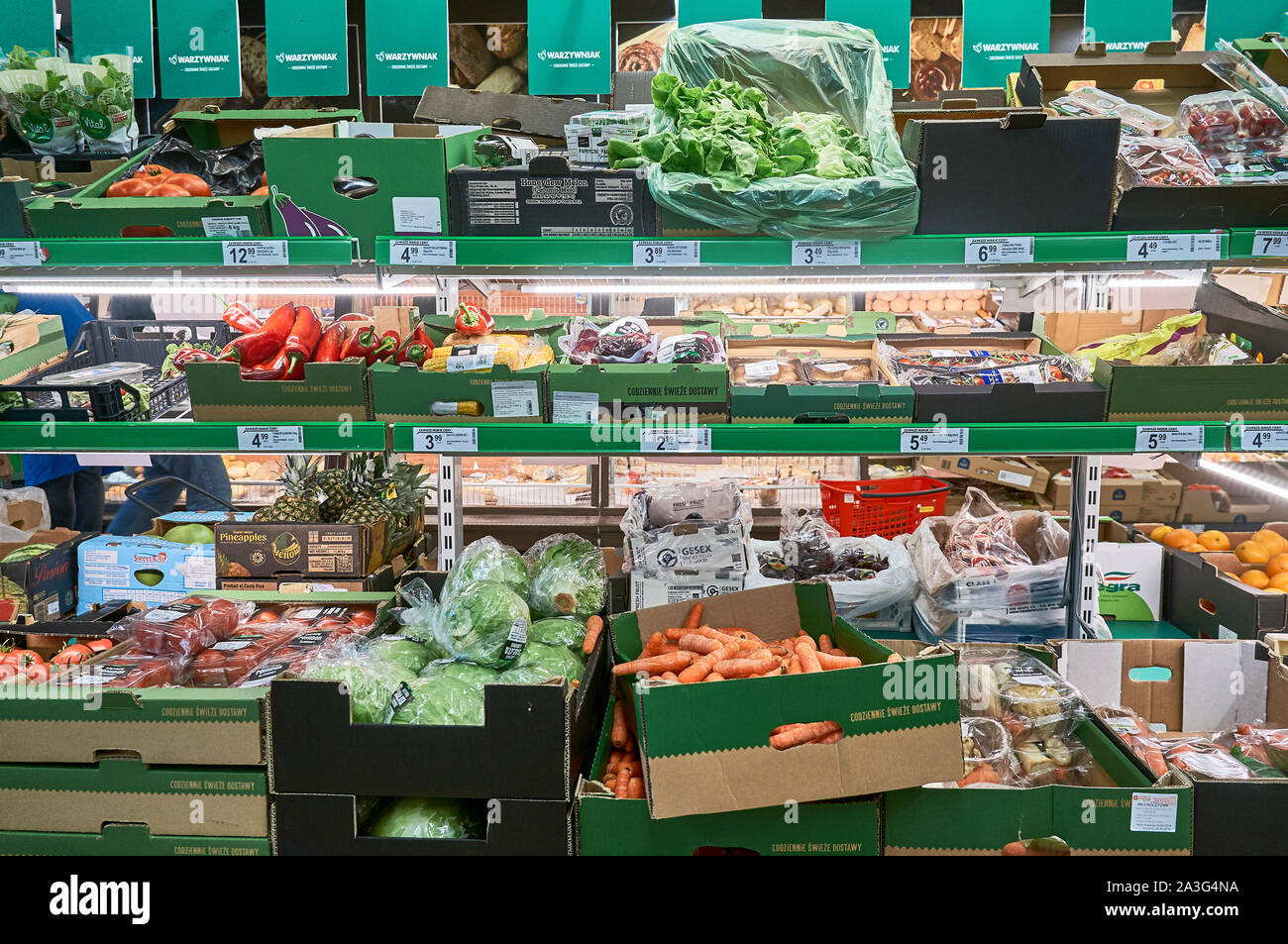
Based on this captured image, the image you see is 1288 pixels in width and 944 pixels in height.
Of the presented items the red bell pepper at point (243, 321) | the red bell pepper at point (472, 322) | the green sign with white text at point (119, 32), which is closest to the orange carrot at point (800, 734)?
the red bell pepper at point (472, 322)

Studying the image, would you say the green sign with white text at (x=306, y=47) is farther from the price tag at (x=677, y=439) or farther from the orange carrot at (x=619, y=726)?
the orange carrot at (x=619, y=726)

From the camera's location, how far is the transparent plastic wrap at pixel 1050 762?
7.41ft

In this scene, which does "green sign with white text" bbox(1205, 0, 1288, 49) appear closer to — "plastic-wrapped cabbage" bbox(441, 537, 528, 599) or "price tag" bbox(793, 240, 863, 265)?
"price tag" bbox(793, 240, 863, 265)

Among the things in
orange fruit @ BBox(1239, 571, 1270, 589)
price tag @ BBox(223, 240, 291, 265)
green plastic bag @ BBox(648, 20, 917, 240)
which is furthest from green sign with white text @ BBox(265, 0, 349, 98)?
orange fruit @ BBox(1239, 571, 1270, 589)

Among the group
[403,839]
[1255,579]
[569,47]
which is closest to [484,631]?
[403,839]

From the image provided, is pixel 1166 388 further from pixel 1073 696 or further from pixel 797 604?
pixel 797 604

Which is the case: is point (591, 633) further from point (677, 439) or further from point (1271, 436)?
point (1271, 436)

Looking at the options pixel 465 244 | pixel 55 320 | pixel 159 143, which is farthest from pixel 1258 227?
pixel 55 320

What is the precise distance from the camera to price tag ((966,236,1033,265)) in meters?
2.30

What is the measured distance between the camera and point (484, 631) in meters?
2.36

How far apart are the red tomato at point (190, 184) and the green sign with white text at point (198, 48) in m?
2.65

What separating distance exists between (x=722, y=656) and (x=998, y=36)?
3.93 m
